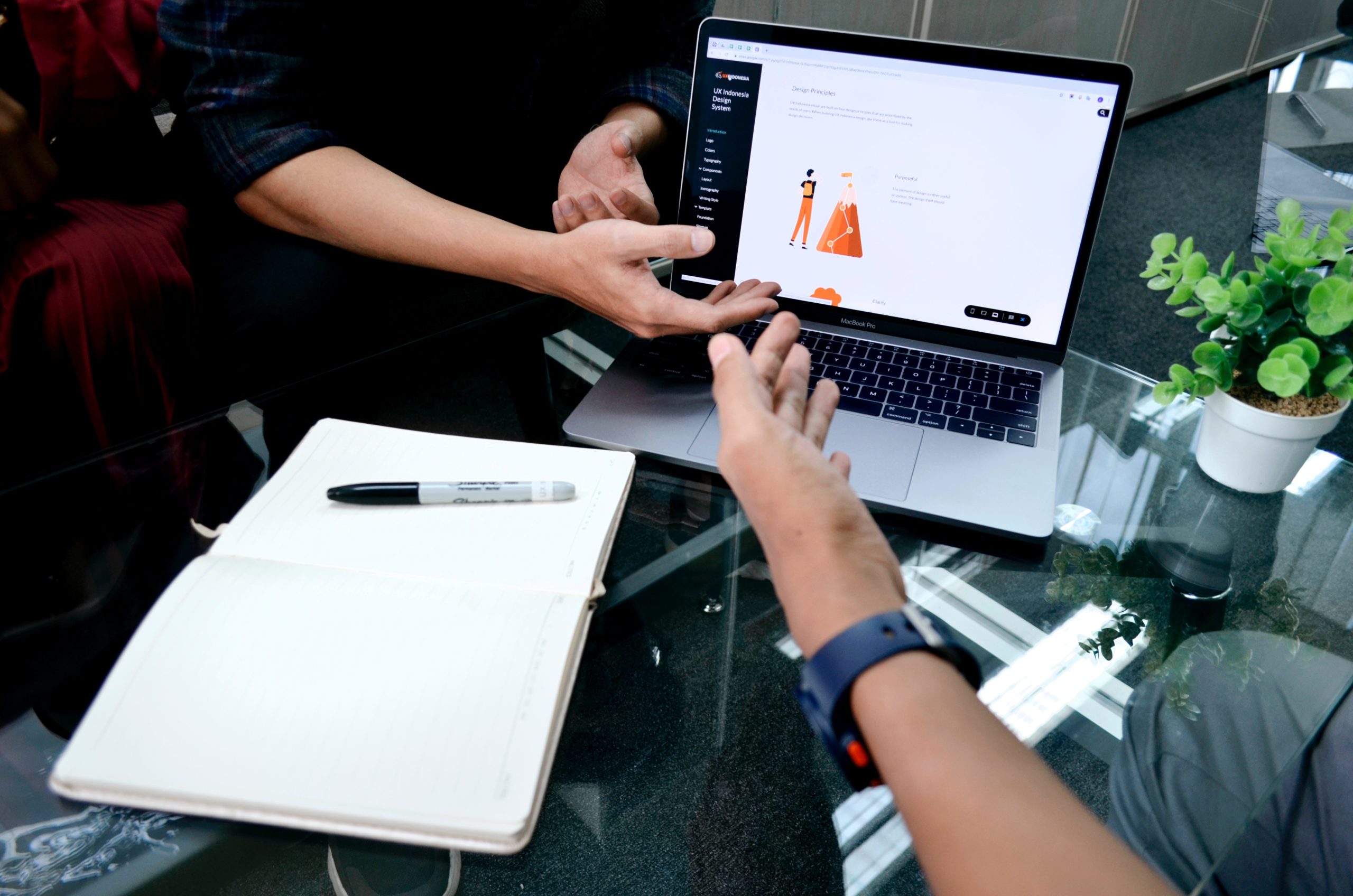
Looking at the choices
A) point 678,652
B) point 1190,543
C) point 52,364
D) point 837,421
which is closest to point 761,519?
point 678,652

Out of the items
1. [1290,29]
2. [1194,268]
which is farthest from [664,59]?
[1290,29]

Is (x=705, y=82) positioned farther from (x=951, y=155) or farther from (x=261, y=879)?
(x=261, y=879)

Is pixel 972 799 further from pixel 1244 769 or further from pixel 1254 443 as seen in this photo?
pixel 1254 443

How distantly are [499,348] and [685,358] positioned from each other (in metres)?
0.22

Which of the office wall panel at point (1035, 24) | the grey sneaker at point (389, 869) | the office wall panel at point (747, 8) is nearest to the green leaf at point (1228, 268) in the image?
the grey sneaker at point (389, 869)

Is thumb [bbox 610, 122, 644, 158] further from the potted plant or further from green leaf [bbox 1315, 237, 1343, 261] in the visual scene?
green leaf [bbox 1315, 237, 1343, 261]

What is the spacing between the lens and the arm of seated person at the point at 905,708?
0.36 metres

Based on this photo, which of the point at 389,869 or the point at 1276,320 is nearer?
the point at 389,869

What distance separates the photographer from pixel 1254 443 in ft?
2.44

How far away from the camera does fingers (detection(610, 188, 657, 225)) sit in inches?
33.8

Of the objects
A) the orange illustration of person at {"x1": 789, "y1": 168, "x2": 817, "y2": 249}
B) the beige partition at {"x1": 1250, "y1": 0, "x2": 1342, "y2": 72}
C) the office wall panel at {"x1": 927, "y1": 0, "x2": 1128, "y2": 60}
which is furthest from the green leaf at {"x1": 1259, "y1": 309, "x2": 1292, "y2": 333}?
the beige partition at {"x1": 1250, "y1": 0, "x2": 1342, "y2": 72}

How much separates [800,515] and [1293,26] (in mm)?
4188

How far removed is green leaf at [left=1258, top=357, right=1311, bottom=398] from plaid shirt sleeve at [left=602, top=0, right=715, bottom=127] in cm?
75

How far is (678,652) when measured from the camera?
24.6 inches
